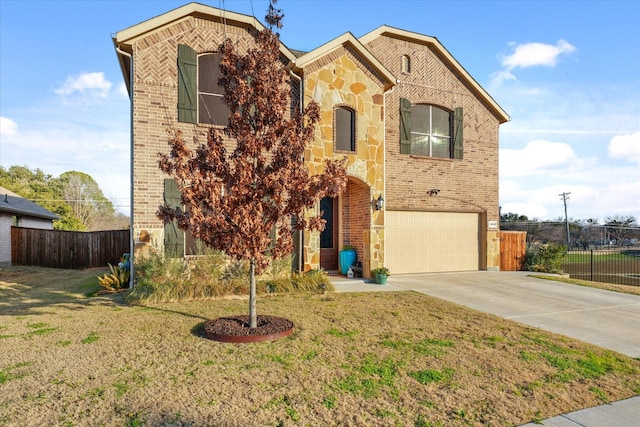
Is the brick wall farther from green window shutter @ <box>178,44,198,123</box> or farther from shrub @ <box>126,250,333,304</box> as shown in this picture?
shrub @ <box>126,250,333,304</box>

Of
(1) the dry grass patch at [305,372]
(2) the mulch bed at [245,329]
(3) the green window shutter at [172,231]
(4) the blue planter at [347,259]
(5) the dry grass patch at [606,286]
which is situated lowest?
(5) the dry grass patch at [606,286]

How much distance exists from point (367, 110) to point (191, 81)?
524 centimetres

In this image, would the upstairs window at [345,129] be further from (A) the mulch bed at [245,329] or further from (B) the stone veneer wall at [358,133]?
(A) the mulch bed at [245,329]

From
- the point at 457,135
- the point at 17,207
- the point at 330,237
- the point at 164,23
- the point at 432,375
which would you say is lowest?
the point at 432,375

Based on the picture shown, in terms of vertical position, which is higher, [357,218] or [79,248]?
[357,218]

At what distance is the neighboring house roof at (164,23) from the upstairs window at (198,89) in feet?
2.40

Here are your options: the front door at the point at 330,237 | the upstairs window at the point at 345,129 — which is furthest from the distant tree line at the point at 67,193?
the upstairs window at the point at 345,129

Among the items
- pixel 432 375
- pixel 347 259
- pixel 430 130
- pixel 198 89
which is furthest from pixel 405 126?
pixel 432 375

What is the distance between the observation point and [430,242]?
13016 mm

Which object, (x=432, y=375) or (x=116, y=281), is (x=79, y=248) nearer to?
(x=116, y=281)

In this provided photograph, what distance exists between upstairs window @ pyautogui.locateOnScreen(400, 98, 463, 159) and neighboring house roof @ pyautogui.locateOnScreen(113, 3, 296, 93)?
4643 millimetres

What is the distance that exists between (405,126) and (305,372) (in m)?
10.2

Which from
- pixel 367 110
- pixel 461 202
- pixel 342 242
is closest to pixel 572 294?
pixel 461 202

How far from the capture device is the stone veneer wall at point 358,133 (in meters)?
10.7
